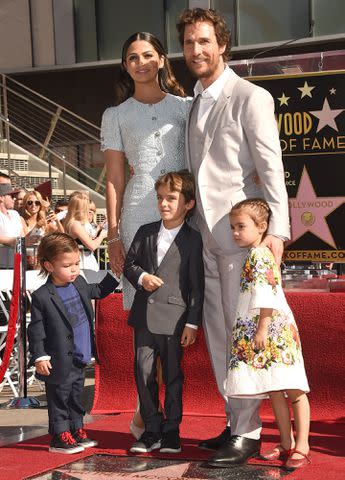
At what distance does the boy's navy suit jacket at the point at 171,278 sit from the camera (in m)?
4.74

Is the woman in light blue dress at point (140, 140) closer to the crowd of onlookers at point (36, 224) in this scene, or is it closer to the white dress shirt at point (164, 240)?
the white dress shirt at point (164, 240)

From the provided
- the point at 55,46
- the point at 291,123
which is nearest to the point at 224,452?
the point at 291,123

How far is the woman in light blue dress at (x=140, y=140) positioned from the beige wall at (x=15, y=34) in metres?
16.1

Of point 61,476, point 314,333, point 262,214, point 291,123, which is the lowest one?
point 61,476

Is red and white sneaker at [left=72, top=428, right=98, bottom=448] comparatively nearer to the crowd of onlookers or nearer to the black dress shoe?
the black dress shoe

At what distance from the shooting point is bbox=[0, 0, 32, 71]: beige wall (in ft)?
67.6

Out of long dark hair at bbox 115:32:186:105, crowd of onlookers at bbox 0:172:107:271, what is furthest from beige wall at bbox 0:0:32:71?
long dark hair at bbox 115:32:186:105

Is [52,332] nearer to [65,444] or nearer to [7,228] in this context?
[65,444]

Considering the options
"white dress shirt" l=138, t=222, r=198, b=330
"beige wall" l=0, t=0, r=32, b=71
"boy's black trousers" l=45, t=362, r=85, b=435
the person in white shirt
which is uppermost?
"beige wall" l=0, t=0, r=32, b=71

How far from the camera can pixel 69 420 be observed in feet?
16.7

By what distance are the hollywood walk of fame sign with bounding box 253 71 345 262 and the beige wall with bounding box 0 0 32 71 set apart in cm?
1575

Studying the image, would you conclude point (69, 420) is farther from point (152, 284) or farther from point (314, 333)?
point (314, 333)

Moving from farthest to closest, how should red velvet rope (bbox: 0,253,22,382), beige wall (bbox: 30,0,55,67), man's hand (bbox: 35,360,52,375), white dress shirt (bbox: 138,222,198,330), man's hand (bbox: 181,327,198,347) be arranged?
beige wall (bbox: 30,0,55,67), red velvet rope (bbox: 0,253,22,382), man's hand (bbox: 35,360,52,375), white dress shirt (bbox: 138,222,198,330), man's hand (bbox: 181,327,198,347)

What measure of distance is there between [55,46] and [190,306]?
16.6 m
